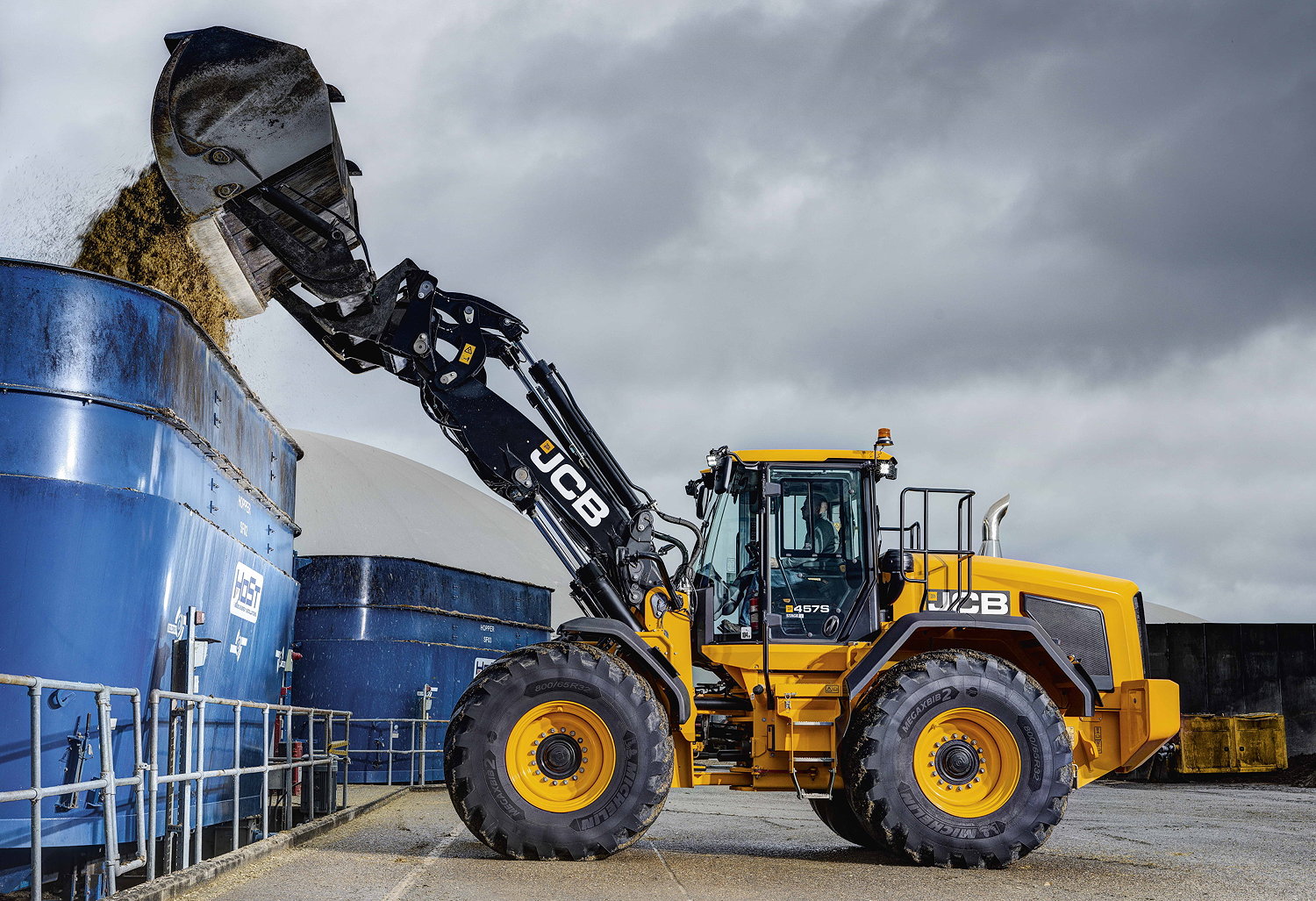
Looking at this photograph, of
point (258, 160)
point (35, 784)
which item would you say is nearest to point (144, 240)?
point (258, 160)

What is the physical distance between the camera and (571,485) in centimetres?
977

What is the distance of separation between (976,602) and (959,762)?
1.45 m

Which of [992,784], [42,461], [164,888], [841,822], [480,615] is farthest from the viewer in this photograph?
[480,615]

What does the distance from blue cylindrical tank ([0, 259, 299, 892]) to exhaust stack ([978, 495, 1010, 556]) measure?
620cm

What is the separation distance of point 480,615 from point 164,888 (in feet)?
47.9

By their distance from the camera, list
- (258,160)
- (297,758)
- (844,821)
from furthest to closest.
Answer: (297,758) → (844,821) → (258,160)

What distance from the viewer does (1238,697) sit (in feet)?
85.6

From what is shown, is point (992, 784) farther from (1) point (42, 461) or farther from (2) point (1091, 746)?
(1) point (42, 461)

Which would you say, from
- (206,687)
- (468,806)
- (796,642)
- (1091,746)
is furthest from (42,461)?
(1091,746)

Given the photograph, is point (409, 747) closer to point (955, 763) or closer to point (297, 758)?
point (297, 758)

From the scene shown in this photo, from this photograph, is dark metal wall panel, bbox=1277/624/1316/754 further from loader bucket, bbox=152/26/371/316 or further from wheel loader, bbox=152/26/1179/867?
loader bucket, bbox=152/26/371/316

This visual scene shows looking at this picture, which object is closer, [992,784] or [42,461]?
[42,461]

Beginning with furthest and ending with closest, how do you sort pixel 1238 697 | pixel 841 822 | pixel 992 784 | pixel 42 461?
pixel 1238 697 → pixel 841 822 → pixel 992 784 → pixel 42 461

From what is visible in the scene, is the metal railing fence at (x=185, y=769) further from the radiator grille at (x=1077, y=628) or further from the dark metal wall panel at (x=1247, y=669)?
the dark metal wall panel at (x=1247, y=669)
